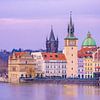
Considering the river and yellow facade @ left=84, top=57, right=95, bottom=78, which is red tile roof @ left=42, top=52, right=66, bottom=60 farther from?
the river

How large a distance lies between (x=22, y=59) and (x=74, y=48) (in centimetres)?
736

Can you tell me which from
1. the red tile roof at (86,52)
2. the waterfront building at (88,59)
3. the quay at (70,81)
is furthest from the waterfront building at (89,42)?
the quay at (70,81)

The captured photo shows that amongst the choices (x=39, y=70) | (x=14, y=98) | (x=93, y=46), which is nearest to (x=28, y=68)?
(x=39, y=70)

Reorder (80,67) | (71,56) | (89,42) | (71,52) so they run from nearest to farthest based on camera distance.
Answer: (71,52) → (71,56) → (80,67) → (89,42)

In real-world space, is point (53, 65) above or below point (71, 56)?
below

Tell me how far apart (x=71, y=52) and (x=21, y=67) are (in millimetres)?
7177

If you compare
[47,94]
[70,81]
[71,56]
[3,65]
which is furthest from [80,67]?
[47,94]

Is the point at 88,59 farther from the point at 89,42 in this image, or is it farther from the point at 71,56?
the point at 89,42

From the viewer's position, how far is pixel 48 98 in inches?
2820

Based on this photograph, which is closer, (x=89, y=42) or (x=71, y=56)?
(x=71, y=56)

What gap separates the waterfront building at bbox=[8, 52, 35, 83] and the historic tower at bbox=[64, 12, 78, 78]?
15.3ft

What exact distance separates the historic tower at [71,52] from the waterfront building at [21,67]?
4665 mm

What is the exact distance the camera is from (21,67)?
113 m

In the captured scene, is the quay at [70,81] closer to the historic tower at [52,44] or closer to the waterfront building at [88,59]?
the waterfront building at [88,59]
